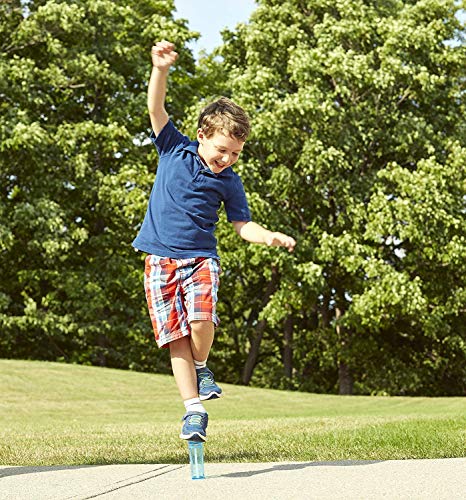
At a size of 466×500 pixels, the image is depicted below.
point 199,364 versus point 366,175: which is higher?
point 366,175

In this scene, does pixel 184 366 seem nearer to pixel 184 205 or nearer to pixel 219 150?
pixel 184 205

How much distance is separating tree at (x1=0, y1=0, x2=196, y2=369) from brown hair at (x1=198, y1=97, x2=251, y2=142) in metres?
17.7

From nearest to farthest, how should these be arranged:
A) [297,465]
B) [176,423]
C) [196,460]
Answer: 1. [196,460]
2. [297,465]
3. [176,423]

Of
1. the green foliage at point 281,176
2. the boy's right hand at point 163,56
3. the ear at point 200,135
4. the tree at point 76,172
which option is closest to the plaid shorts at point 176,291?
the ear at point 200,135

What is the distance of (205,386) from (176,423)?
7.16 m

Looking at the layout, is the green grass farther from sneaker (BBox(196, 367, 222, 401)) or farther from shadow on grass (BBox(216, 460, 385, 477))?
sneaker (BBox(196, 367, 222, 401))

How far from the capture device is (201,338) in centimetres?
404

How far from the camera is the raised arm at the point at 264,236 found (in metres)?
3.78

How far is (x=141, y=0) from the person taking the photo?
26375mm

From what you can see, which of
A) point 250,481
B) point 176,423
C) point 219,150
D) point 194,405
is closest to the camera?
point 250,481

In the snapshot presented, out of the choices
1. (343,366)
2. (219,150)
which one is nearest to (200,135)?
(219,150)

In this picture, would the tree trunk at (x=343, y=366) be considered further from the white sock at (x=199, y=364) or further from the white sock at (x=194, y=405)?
the white sock at (x=194, y=405)

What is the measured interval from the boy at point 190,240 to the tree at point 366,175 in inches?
640

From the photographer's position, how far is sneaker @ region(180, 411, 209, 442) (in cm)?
Answer: 385
